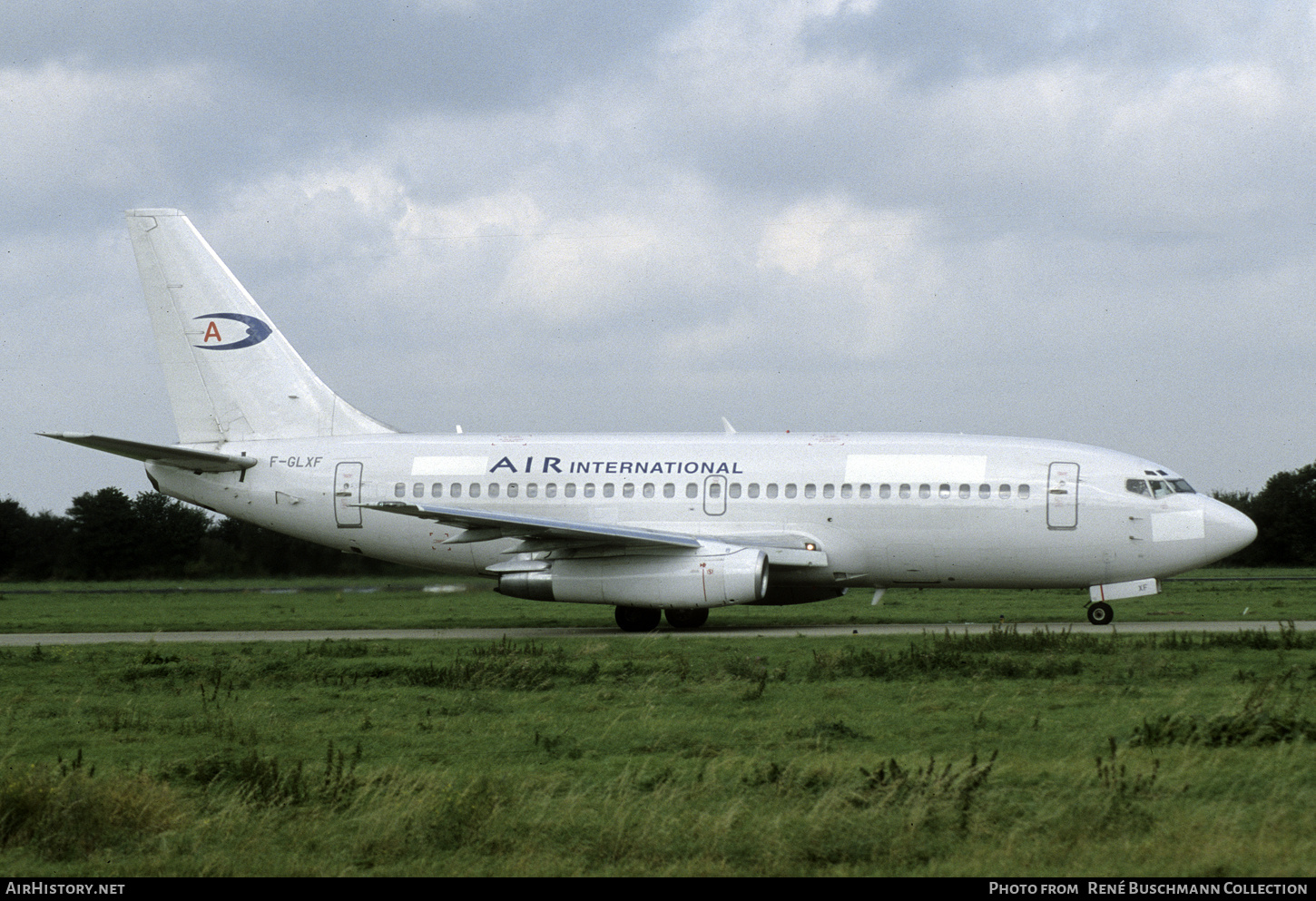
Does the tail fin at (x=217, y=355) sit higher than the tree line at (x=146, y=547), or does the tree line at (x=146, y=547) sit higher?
the tail fin at (x=217, y=355)

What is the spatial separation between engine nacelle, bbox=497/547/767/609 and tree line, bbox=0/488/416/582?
1796 cm

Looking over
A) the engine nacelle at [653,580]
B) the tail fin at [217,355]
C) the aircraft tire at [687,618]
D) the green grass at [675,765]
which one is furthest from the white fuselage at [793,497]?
the green grass at [675,765]

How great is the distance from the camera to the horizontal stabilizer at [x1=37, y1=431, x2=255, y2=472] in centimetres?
2802

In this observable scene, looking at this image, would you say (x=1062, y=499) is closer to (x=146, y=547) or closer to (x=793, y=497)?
(x=793, y=497)

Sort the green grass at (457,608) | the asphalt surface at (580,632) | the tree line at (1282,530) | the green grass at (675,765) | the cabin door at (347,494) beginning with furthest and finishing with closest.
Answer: the tree line at (1282,530) → the green grass at (457,608) → the cabin door at (347,494) → the asphalt surface at (580,632) → the green grass at (675,765)

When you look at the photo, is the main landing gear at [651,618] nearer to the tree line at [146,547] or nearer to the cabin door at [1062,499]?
the cabin door at [1062,499]

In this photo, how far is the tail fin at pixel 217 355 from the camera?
103 ft

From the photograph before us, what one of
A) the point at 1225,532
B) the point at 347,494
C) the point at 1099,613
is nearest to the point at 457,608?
the point at 347,494

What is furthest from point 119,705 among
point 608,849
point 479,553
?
point 479,553

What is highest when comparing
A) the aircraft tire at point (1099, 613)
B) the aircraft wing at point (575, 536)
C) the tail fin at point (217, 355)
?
the tail fin at point (217, 355)

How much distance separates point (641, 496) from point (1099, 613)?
9.43 metres

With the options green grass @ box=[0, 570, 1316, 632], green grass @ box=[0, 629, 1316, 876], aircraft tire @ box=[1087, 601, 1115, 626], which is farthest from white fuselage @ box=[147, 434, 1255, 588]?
green grass @ box=[0, 629, 1316, 876]

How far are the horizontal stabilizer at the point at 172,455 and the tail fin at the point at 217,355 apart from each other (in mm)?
1268

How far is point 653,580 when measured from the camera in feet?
86.2
